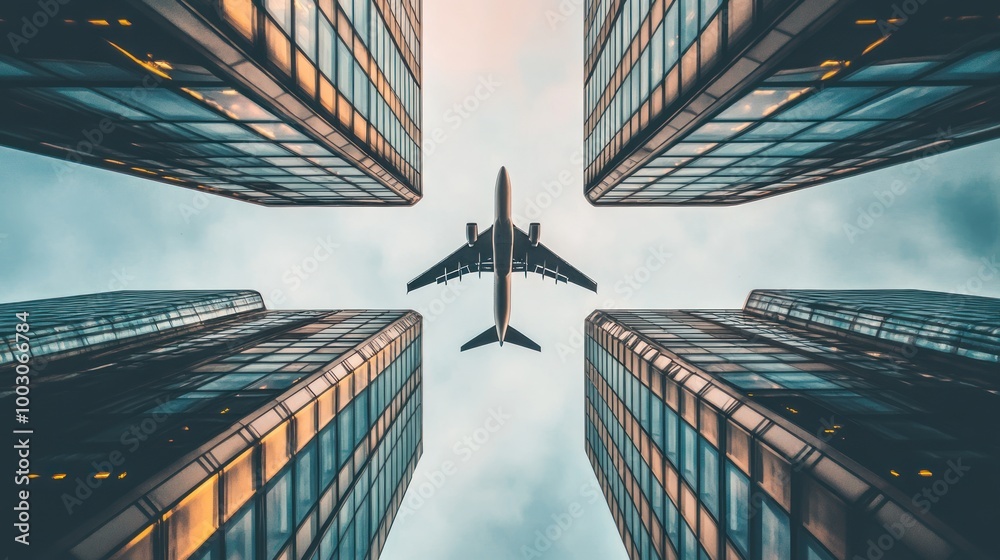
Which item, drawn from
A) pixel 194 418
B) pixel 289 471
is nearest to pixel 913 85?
pixel 289 471

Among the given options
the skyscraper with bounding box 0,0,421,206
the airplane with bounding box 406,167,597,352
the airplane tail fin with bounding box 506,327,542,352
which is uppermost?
the skyscraper with bounding box 0,0,421,206

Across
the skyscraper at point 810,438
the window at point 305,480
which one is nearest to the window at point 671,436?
the skyscraper at point 810,438

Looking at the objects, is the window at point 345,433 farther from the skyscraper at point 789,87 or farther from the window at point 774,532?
the skyscraper at point 789,87

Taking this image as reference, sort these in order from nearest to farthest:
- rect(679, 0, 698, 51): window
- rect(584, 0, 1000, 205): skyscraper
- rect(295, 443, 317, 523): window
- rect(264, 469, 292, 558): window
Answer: rect(584, 0, 1000, 205): skyscraper → rect(264, 469, 292, 558): window → rect(295, 443, 317, 523): window → rect(679, 0, 698, 51): window

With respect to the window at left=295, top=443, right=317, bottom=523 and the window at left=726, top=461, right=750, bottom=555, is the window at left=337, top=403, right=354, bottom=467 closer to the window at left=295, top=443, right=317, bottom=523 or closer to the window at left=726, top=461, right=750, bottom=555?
the window at left=295, top=443, right=317, bottom=523

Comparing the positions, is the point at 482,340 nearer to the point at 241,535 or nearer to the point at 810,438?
the point at 241,535

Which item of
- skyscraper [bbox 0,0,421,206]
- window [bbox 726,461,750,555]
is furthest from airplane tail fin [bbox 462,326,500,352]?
window [bbox 726,461,750,555]
